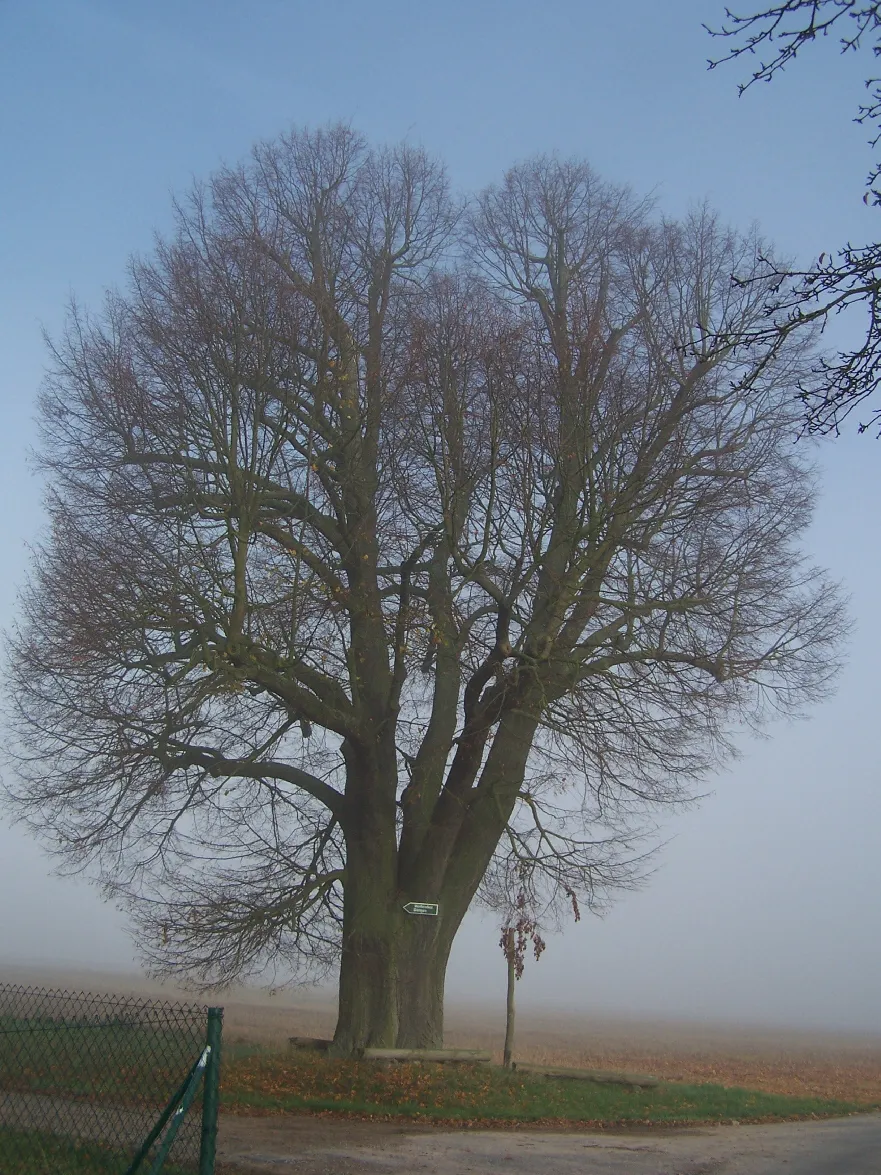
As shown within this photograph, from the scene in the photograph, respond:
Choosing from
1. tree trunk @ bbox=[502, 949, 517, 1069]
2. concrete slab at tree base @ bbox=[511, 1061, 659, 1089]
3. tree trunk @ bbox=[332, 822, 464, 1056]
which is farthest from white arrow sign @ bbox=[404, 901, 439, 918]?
concrete slab at tree base @ bbox=[511, 1061, 659, 1089]

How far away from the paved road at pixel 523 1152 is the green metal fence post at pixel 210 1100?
5.61ft

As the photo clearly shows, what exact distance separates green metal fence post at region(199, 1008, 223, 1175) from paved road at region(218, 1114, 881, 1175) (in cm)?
171

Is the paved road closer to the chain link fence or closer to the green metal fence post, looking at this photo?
the chain link fence

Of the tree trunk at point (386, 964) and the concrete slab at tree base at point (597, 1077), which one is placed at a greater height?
→ the tree trunk at point (386, 964)

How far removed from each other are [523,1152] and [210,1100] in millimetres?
4082

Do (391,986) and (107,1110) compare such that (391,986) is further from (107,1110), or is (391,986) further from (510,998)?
(107,1110)

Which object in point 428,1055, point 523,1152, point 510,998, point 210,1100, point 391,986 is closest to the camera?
point 210,1100

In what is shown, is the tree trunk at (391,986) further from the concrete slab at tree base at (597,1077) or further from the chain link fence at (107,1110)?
the chain link fence at (107,1110)

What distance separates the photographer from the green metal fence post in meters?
6.48

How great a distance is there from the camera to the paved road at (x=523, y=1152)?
8516 mm

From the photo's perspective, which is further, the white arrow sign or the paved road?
the white arrow sign

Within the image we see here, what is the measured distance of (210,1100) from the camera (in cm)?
656

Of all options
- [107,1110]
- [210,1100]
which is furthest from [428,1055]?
[210,1100]

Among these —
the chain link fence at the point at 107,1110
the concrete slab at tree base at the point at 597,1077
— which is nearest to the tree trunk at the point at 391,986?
the concrete slab at tree base at the point at 597,1077
